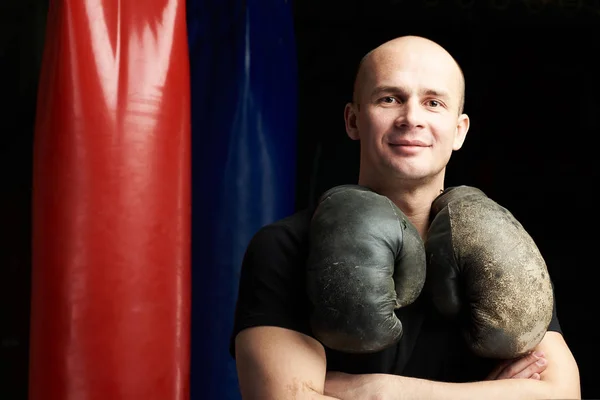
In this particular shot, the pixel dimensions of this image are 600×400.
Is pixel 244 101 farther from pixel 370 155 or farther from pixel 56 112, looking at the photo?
pixel 370 155

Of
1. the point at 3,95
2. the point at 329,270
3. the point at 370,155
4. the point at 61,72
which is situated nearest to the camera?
the point at 329,270

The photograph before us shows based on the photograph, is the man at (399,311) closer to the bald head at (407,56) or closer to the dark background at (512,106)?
the bald head at (407,56)

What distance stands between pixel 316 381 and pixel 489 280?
31cm

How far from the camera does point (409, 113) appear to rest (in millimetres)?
1362

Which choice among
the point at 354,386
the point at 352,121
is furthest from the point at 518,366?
the point at 352,121

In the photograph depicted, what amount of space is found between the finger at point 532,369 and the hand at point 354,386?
22 centimetres

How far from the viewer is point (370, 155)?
1.41 m

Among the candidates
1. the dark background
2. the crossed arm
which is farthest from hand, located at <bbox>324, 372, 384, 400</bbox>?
the dark background

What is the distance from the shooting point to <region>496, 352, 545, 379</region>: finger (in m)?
1.28

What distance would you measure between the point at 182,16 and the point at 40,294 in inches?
26.3

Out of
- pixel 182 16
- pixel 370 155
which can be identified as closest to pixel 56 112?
pixel 182 16

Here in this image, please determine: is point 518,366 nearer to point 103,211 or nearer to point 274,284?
point 274,284

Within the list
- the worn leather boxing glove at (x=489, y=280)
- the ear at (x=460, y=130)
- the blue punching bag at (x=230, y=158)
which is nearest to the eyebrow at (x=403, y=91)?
the ear at (x=460, y=130)

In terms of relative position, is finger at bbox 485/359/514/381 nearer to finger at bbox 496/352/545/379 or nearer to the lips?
finger at bbox 496/352/545/379
